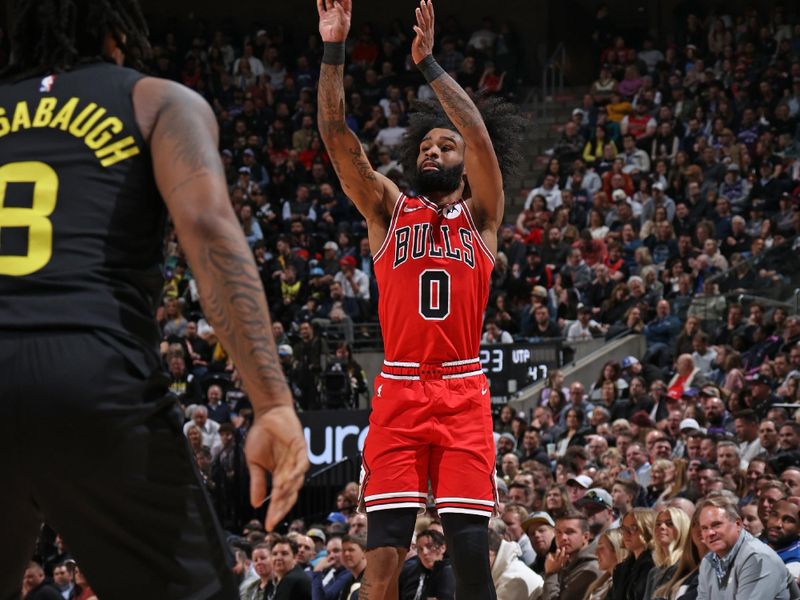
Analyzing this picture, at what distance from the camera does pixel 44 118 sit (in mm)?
2957

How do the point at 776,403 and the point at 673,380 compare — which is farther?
the point at 673,380

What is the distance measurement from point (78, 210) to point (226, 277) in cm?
35

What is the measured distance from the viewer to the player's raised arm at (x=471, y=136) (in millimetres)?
6320

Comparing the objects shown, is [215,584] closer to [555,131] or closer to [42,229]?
Answer: [42,229]

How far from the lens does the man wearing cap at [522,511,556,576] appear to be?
34.0 feet

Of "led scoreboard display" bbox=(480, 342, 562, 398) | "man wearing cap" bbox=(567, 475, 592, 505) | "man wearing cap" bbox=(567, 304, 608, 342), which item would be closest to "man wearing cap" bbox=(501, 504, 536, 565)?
"man wearing cap" bbox=(567, 475, 592, 505)

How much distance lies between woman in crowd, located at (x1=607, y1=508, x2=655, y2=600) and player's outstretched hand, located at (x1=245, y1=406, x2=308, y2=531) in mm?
6202

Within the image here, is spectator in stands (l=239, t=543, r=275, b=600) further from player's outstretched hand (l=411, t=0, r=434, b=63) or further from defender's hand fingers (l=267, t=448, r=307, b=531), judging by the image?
defender's hand fingers (l=267, t=448, r=307, b=531)

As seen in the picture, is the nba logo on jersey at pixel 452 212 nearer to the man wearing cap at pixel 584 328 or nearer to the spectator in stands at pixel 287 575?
the spectator in stands at pixel 287 575

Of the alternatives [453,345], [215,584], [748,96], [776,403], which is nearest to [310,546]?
[776,403]

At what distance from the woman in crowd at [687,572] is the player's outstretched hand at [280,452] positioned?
228 inches

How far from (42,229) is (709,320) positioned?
1427cm

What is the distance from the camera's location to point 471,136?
6.34 metres

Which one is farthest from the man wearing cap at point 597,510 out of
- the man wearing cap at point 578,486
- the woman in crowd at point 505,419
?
the woman in crowd at point 505,419
